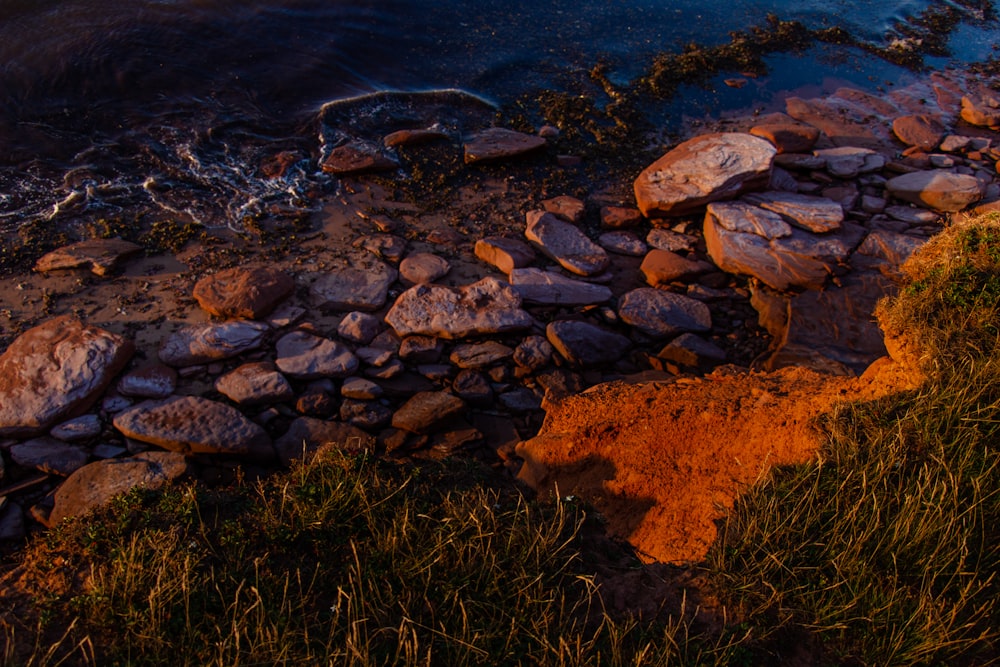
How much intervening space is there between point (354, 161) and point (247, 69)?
2679mm

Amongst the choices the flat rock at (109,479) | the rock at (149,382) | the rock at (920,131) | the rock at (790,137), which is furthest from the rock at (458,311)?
the rock at (920,131)

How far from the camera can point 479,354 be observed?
210 inches

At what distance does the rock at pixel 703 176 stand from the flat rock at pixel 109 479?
509 cm

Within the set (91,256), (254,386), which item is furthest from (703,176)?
(91,256)

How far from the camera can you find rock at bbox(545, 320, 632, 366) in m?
5.43

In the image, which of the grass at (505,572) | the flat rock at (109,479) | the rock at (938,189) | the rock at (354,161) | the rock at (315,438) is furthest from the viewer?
the rock at (354,161)

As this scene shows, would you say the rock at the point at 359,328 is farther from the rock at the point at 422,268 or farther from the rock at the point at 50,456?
the rock at the point at 50,456

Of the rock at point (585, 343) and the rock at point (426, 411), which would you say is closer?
the rock at point (426, 411)

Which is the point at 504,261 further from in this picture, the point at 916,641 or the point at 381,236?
the point at 916,641

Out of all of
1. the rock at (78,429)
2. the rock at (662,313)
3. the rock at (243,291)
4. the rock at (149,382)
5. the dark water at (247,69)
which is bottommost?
the rock at (662,313)

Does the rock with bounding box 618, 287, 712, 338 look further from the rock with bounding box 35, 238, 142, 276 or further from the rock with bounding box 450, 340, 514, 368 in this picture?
the rock with bounding box 35, 238, 142, 276

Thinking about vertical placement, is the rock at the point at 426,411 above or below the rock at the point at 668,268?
below

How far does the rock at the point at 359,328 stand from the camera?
5375 millimetres

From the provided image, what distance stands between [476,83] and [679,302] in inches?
193
